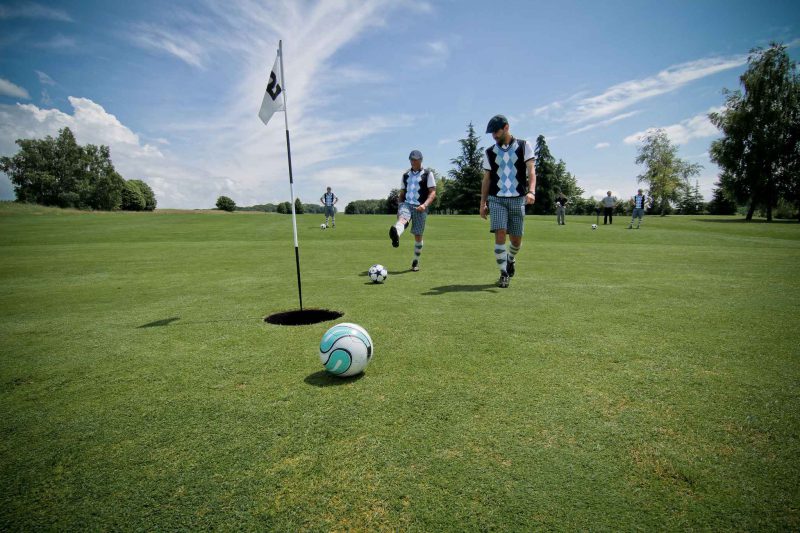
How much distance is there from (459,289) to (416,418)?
187 inches

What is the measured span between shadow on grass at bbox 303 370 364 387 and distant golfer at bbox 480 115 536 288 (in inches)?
188

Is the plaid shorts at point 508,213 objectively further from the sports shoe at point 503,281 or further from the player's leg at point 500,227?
the sports shoe at point 503,281

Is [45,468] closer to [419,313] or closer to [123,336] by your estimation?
[123,336]

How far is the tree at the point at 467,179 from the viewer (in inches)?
3597

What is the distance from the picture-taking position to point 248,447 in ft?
8.41

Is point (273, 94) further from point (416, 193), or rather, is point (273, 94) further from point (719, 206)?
point (719, 206)

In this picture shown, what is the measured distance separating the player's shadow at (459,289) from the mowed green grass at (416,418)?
2.54 ft

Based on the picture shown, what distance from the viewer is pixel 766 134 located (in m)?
43.5

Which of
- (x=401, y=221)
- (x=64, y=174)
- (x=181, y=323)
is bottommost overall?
(x=181, y=323)

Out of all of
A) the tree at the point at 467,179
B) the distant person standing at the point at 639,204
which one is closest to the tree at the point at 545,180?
the tree at the point at 467,179

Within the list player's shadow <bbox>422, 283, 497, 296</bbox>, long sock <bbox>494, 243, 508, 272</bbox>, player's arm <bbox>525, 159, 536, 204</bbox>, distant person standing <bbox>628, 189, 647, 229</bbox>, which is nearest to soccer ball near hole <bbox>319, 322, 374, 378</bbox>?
player's shadow <bbox>422, 283, 497, 296</bbox>

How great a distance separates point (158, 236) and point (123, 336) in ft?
74.4

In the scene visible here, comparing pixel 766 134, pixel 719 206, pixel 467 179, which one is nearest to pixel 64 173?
pixel 467 179

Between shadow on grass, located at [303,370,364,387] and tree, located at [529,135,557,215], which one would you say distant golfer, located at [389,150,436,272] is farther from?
tree, located at [529,135,557,215]
